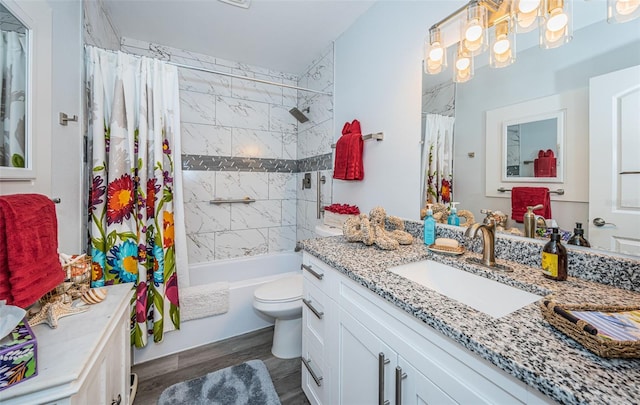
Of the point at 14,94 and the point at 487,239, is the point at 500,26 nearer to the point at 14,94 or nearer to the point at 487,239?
the point at 487,239

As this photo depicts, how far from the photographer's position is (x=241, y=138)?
2754 mm

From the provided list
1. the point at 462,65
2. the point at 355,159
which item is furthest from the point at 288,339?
the point at 462,65

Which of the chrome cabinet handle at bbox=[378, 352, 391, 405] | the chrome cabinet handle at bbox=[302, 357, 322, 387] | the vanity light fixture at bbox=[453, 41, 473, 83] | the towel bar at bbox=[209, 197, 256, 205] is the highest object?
the vanity light fixture at bbox=[453, 41, 473, 83]

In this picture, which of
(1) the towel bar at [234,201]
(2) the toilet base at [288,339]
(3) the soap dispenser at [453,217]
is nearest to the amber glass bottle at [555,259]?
(3) the soap dispenser at [453,217]

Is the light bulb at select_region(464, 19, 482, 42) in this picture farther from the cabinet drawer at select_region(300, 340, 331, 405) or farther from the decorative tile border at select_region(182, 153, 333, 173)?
the cabinet drawer at select_region(300, 340, 331, 405)

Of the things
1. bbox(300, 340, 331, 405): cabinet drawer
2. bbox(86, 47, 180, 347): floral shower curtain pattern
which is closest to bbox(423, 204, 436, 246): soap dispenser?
bbox(300, 340, 331, 405): cabinet drawer

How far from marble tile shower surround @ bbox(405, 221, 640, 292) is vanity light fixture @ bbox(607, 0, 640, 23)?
2.48ft

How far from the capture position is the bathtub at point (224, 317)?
72.8 inches

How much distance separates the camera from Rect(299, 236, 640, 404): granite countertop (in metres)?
0.43

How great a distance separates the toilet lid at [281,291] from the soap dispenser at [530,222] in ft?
4.39

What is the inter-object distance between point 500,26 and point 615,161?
0.74 metres

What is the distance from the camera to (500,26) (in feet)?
3.72

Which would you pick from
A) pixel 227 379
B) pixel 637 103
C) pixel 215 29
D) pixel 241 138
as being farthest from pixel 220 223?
pixel 637 103

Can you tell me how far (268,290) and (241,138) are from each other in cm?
168
